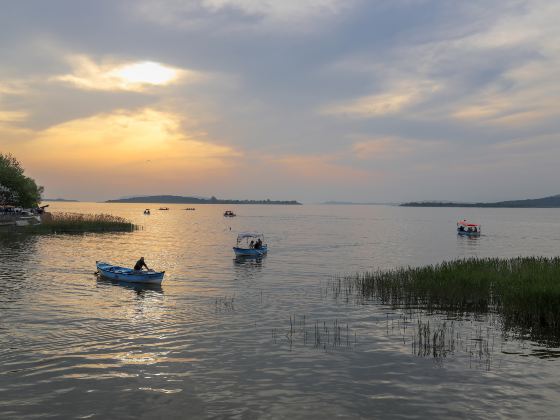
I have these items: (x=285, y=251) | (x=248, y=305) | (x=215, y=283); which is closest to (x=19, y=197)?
(x=285, y=251)

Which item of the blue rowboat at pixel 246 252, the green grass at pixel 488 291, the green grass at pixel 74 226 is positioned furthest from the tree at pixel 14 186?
the green grass at pixel 488 291

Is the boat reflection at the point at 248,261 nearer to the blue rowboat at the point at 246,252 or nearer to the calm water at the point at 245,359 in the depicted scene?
the blue rowboat at the point at 246,252

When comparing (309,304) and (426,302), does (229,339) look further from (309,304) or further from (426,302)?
(426,302)

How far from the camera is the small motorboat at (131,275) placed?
36.7 m

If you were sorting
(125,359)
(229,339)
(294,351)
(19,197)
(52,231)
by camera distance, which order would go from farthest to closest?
(19,197) → (52,231) → (229,339) → (294,351) → (125,359)

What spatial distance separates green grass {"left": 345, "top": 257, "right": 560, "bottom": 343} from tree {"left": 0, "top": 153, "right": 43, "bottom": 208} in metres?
81.5

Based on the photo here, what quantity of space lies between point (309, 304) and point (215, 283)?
12.1 m

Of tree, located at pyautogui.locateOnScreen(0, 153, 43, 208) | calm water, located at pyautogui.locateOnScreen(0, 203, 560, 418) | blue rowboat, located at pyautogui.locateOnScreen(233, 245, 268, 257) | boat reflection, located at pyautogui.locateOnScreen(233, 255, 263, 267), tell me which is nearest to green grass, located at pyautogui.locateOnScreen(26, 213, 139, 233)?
tree, located at pyautogui.locateOnScreen(0, 153, 43, 208)

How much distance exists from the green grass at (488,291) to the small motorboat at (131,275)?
52.4 ft

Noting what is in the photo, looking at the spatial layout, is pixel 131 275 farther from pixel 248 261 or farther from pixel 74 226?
pixel 74 226

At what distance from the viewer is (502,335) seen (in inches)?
884

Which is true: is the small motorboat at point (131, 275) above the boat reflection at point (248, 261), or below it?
above

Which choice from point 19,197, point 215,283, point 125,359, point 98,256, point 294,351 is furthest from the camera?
point 19,197

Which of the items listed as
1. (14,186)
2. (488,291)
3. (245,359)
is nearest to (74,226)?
(14,186)
